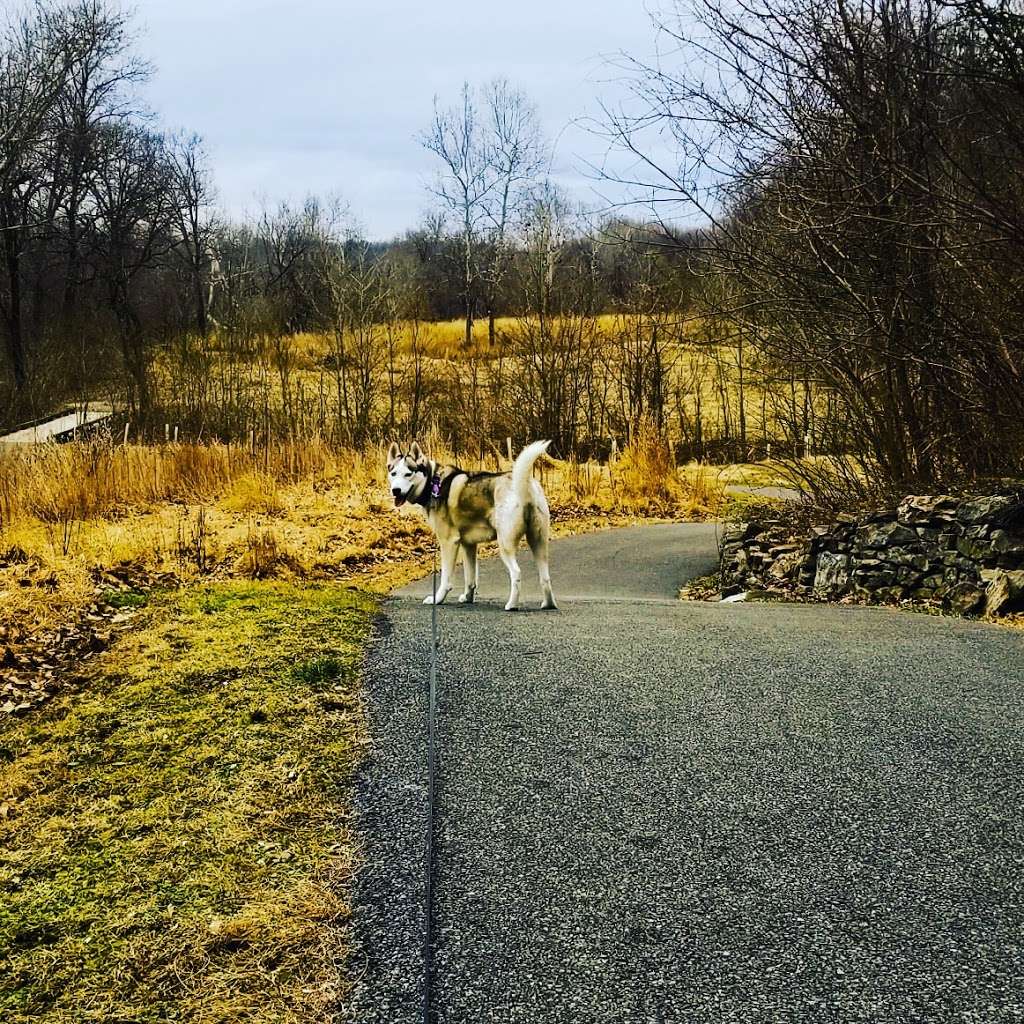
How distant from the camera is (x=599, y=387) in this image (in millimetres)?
20172

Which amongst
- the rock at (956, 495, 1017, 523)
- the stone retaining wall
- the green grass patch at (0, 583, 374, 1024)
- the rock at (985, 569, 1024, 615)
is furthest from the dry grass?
the rock at (985, 569, 1024, 615)

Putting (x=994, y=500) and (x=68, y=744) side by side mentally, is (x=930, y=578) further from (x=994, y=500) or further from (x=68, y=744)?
(x=68, y=744)

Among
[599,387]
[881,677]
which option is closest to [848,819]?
[881,677]

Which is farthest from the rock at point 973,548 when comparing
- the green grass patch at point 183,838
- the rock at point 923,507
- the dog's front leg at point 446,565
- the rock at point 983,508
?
the green grass patch at point 183,838

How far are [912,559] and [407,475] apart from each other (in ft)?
13.9

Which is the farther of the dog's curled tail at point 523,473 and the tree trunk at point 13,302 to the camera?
the tree trunk at point 13,302

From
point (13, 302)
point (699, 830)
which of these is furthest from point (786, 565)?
point (13, 302)

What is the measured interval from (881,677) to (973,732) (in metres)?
0.93

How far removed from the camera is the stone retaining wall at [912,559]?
7523 millimetres

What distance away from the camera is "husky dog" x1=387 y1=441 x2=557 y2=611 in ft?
23.3

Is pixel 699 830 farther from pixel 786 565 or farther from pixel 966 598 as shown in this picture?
pixel 786 565

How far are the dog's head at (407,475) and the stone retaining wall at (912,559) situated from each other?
3.79m

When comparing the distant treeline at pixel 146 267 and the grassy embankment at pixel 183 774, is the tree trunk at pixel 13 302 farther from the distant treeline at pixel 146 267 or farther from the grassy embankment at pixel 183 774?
the grassy embankment at pixel 183 774

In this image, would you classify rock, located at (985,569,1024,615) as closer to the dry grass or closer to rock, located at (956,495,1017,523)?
rock, located at (956,495,1017,523)
